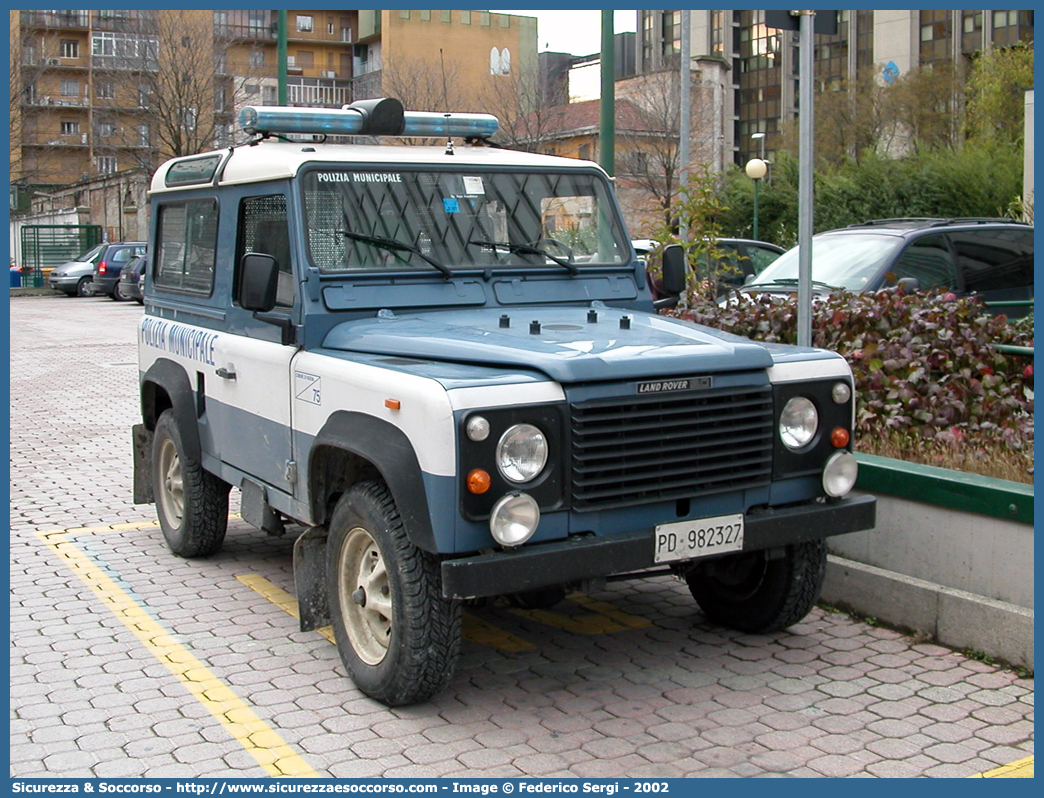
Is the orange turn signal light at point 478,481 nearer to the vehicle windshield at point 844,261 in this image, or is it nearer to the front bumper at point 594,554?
the front bumper at point 594,554

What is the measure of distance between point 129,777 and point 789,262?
9209 mm

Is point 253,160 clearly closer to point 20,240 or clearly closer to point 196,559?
point 196,559

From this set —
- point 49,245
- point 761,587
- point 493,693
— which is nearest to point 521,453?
point 493,693

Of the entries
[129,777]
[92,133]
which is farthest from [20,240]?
[129,777]

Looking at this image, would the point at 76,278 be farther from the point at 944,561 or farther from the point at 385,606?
the point at 944,561

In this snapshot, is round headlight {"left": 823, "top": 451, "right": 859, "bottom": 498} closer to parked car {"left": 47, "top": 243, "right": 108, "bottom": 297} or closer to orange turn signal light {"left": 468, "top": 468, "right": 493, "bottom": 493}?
orange turn signal light {"left": 468, "top": 468, "right": 493, "bottom": 493}

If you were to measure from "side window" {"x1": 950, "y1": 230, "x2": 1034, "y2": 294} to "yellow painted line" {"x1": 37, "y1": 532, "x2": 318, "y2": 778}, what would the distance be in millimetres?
8005

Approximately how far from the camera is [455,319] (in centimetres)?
583

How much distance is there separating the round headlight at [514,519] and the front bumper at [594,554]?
7 centimetres

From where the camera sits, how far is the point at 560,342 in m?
5.18

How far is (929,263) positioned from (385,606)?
7.89 meters

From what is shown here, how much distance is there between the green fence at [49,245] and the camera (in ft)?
150

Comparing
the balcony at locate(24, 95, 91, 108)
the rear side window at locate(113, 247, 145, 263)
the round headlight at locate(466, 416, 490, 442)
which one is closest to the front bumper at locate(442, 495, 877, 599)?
the round headlight at locate(466, 416, 490, 442)

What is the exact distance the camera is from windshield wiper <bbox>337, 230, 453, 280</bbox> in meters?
5.98
